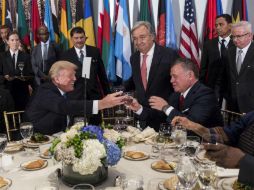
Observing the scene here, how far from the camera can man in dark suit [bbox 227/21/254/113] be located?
4.10 metres

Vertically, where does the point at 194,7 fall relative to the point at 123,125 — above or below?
above

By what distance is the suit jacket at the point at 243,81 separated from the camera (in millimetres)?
4176

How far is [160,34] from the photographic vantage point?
5691mm

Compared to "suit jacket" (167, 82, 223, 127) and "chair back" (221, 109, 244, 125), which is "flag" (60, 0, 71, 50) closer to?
"chair back" (221, 109, 244, 125)

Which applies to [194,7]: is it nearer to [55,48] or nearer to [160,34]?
[160,34]

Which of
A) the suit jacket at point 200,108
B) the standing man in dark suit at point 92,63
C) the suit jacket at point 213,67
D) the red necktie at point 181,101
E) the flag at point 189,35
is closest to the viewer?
the suit jacket at point 200,108

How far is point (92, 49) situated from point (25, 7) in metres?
2.31

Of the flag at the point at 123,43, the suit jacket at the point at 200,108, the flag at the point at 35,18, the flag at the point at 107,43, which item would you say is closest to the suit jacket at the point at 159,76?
the suit jacket at the point at 200,108

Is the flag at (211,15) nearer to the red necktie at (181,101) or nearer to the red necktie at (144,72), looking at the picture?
the red necktie at (144,72)

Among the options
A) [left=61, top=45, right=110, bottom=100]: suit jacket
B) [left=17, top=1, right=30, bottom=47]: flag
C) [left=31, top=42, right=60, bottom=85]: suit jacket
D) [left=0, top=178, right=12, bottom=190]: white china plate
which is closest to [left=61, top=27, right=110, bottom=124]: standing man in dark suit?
[left=61, top=45, right=110, bottom=100]: suit jacket

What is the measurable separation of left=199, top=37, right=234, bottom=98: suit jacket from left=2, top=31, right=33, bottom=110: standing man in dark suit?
289 centimetres

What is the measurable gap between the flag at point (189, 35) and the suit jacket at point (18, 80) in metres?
2.60

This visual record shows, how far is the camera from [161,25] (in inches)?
225

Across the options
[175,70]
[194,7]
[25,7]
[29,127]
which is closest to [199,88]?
[175,70]
